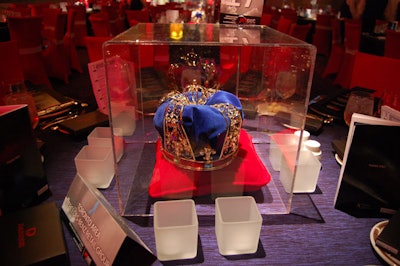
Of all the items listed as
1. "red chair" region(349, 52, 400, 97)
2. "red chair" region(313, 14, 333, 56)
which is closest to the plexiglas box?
"red chair" region(349, 52, 400, 97)

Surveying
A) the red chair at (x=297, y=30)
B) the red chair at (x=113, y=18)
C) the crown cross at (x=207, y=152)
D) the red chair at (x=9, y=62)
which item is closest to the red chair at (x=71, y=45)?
the red chair at (x=113, y=18)

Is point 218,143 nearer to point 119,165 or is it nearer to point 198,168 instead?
point 198,168

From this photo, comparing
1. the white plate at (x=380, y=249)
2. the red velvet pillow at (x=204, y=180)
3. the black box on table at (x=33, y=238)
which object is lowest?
Result: the white plate at (x=380, y=249)

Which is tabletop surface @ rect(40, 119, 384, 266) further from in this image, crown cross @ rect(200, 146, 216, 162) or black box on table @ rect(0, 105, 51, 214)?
crown cross @ rect(200, 146, 216, 162)

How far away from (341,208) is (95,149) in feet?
2.71

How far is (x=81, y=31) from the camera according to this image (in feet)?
16.8

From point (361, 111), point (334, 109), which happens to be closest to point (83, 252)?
point (361, 111)

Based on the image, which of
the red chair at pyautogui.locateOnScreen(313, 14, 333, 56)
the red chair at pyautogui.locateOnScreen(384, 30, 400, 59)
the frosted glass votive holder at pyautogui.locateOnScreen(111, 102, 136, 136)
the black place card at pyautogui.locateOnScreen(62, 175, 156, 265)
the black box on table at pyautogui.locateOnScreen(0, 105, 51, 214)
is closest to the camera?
the black place card at pyautogui.locateOnScreen(62, 175, 156, 265)

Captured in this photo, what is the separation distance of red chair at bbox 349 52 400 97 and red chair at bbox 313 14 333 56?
3.25m

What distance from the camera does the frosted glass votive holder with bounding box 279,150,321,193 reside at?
1.02 metres

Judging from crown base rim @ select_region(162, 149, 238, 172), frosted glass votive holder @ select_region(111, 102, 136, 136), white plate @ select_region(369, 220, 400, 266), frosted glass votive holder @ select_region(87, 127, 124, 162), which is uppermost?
frosted glass votive holder @ select_region(111, 102, 136, 136)

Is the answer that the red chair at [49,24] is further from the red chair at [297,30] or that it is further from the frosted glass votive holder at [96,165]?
the frosted glass votive holder at [96,165]

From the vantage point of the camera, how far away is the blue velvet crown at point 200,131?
0.93 m

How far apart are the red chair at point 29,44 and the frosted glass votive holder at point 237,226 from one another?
8.31 ft
